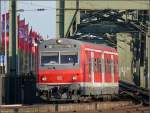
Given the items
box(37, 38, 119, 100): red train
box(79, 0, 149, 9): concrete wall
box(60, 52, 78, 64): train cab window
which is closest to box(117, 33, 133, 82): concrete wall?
box(79, 0, 149, 9): concrete wall

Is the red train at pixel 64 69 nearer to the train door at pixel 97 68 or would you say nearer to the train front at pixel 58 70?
the train front at pixel 58 70

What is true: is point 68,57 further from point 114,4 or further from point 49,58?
point 114,4

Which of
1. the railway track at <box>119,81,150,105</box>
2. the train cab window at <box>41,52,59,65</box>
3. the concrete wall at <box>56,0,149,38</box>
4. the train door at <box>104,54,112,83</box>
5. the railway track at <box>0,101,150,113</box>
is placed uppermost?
the concrete wall at <box>56,0,149,38</box>

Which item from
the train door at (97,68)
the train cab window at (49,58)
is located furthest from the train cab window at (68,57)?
the train door at (97,68)

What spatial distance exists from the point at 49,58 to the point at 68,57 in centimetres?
93

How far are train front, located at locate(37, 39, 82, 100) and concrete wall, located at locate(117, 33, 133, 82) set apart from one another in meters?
23.9

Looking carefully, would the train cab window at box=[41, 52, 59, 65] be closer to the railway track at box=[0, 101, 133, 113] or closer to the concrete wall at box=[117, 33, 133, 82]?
the railway track at box=[0, 101, 133, 113]

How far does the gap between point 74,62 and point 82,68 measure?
485mm

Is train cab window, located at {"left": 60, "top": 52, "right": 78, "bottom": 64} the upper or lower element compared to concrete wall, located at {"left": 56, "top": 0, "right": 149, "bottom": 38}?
lower

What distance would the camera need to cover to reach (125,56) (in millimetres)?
57719

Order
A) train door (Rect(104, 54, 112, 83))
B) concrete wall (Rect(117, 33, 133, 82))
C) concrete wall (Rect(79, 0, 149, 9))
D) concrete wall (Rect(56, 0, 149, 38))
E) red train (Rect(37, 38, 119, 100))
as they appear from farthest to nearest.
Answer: concrete wall (Rect(117, 33, 133, 82)), concrete wall (Rect(79, 0, 149, 9)), concrete wall (Rect(56, 0, 149, 38)), train door (Rect(104, 54, 112, 83)), red train (Rect(37, 38, 119, 100))

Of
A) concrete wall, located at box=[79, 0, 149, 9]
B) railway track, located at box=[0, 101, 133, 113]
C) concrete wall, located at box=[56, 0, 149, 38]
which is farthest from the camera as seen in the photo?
concrete wall, located at box=[79, 0, 149, 9]

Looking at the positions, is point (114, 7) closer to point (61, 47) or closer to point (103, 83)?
point (103, 83)

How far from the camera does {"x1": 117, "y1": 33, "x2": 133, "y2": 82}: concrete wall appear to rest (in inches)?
2209
